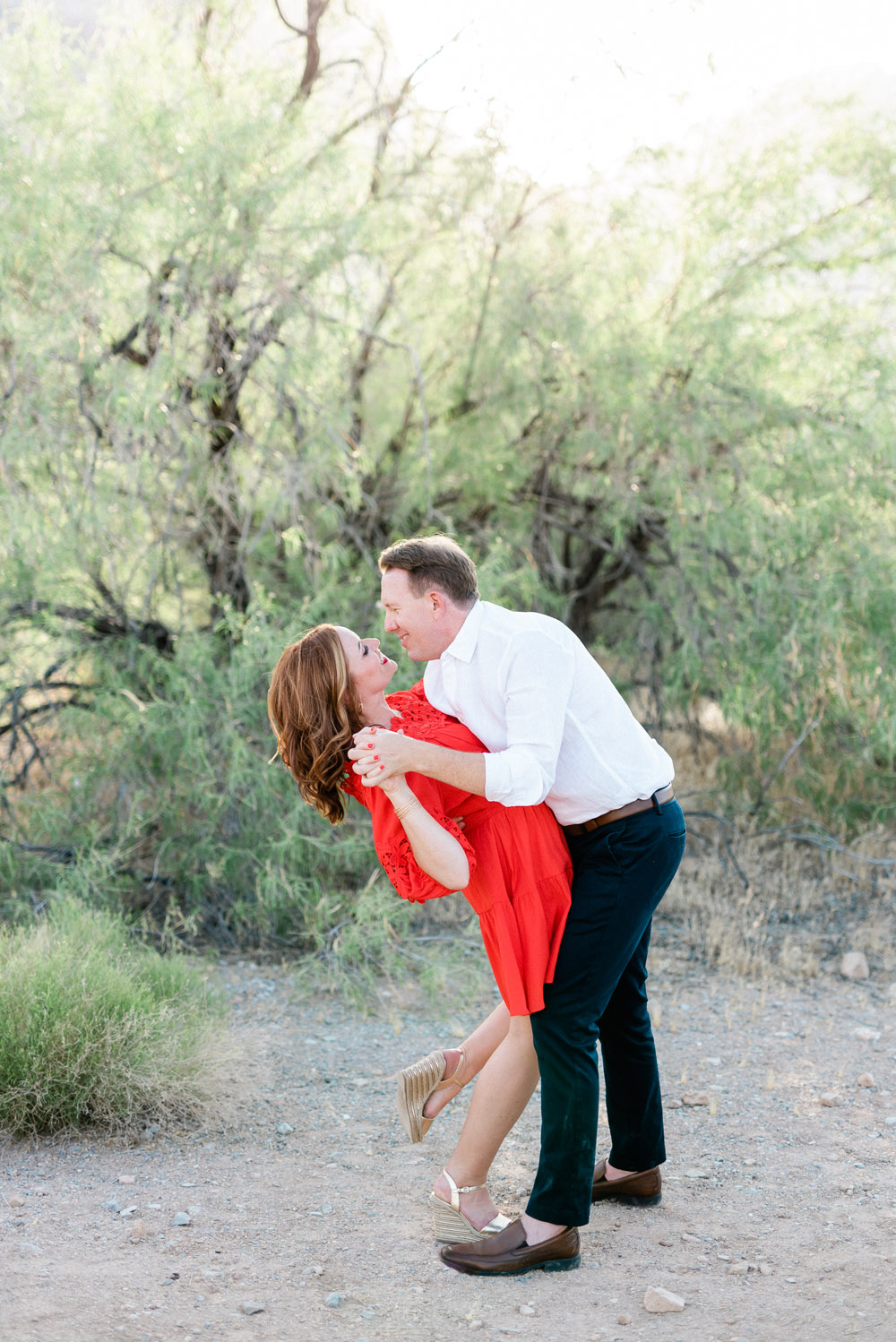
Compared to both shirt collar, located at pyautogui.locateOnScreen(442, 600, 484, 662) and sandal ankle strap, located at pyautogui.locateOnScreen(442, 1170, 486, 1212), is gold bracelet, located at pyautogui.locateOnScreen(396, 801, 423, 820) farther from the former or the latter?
sandal ankle strap, located at pyautogui.locateOnScreen(442, 1170, 486, 1212)

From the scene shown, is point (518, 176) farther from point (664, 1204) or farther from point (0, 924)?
point (664, 1204)

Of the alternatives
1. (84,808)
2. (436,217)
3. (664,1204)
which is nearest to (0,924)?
(84,808)

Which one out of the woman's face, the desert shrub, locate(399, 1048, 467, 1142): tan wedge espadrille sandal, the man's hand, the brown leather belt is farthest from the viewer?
the desert shrub

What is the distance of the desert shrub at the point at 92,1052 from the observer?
11.0 feet

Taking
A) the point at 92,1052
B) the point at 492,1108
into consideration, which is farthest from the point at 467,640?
the point at 92,1052

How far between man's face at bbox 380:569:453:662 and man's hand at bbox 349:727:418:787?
0.91 ft

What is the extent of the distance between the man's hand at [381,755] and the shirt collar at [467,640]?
0.80ft

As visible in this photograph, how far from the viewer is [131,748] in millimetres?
5184

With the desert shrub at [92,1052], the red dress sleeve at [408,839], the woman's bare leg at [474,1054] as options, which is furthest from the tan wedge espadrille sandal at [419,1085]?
the desert shrub at [92,1052]

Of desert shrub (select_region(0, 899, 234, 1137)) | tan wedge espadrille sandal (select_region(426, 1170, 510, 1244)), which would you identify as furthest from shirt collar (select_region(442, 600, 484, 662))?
desert shrub (select_region(0, 899, 234, 1137))

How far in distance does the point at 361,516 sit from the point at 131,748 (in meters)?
1.74

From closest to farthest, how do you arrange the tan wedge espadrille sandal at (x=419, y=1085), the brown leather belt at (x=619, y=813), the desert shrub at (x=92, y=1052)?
1. the brown leather belt at (x=619, y=813)
2. the tan wedge espadrille sandal at (x=419, y=1085)
3. the desert shrub at (x=92, y=1052)

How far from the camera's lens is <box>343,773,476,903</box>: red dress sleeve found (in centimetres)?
248

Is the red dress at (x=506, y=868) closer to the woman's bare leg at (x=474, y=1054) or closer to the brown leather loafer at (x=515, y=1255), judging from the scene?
the woman's bare leg at (x=474, y=1054)
